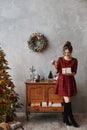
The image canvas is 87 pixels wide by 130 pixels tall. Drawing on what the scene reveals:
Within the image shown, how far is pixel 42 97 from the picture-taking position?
5.59m

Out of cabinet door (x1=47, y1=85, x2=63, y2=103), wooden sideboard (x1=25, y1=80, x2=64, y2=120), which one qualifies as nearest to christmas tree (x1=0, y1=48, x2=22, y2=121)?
wooden sideboard (x1=25, y1=80, x2=64, y2=120)

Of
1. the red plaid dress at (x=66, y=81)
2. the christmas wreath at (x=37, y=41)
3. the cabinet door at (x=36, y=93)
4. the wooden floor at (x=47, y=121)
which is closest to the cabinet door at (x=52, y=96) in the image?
the cabinet door at (x=36, y=93)

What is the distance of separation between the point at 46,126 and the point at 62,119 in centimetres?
61

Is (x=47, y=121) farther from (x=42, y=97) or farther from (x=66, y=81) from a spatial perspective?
(x=66, y=81)

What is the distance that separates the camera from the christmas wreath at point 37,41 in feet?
19.6

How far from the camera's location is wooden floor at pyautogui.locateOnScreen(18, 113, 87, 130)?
5.11 m

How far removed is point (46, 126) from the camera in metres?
5.20

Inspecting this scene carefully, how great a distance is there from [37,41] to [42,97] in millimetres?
1261

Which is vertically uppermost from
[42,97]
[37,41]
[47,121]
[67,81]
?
[37,41]

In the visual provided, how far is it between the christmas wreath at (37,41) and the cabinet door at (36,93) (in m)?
0.89

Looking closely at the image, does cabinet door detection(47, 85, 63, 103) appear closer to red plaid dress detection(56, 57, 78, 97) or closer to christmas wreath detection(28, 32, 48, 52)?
red plaid dress detection(56, 57, 78, 97)

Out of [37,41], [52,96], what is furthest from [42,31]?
[52,96]

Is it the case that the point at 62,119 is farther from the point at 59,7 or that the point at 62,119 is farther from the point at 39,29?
the point at 59,7

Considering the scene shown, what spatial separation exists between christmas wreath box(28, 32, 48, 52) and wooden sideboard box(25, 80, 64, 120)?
0.83 metres
